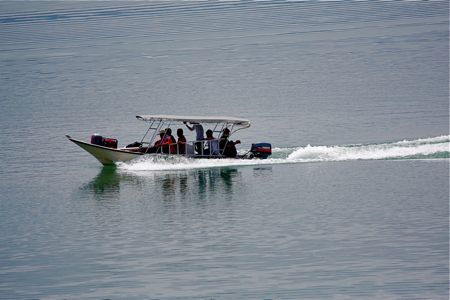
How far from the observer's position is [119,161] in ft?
126

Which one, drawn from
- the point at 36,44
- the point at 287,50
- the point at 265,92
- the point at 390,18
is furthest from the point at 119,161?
the point at 390,18

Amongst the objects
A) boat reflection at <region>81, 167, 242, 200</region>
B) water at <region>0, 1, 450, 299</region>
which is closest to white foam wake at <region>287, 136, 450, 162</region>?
water at <region>0, 1, 450, 299</region>

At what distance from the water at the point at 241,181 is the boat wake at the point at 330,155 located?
78mm

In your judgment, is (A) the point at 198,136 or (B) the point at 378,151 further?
(B) the point at 378,151

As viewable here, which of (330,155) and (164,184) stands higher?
(330,155)

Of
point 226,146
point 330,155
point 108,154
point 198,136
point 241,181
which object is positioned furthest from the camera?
point 330,155

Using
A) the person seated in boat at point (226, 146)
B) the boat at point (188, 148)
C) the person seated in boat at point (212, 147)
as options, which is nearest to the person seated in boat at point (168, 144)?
the boat at point (188, 148)

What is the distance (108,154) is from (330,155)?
8.61 meters

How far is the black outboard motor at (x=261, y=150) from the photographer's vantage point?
3812 cm

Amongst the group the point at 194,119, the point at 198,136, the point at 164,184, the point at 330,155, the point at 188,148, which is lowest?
the point at 164,184

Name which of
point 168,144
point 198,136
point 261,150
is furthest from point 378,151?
point 168,144

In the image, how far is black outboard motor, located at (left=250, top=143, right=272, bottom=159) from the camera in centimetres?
3812

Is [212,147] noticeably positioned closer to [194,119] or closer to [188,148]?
[188,148]

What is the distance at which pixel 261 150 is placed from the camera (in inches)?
1502
